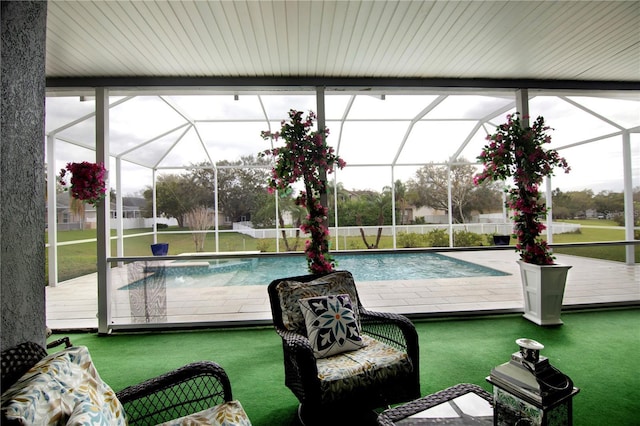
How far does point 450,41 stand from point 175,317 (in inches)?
164

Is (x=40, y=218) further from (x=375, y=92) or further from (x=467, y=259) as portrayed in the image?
(x=467, y=259)

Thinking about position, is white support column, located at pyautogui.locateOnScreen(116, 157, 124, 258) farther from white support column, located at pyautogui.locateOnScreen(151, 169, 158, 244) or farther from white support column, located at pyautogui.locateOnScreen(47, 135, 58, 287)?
white support column, located at pyautogui.locateOnScreen(47, 135, 58, 287)

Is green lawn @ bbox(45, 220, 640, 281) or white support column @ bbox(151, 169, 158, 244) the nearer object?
green lawn @ bbox(45, 220, 640, 281)

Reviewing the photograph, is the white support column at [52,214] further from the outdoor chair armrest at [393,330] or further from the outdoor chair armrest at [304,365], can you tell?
the outdoor chair armrest at [393,330]

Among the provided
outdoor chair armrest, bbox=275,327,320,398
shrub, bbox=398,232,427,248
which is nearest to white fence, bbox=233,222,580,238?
shrub, bbox=398,232,427,248

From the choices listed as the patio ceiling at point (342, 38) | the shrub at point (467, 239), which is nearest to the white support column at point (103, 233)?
the patio ceiling at point (342, 38)

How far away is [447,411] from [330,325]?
2.80ft

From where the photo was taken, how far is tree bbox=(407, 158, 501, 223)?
9.26 m

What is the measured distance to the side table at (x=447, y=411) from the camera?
139 centimetres

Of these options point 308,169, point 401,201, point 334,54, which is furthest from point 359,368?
point 401,201

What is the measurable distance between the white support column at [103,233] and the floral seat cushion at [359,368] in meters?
2.94

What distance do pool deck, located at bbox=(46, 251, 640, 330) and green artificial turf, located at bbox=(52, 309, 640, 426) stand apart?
0.58 feet

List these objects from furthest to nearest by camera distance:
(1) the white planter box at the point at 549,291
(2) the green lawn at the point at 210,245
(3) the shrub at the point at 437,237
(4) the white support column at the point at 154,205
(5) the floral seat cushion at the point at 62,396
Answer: (3) the shrub at the point at 437,237, (4) the white support column at the point at 154,205, (2) the green lawn at the point at 210,245, (1) the white planter box at the point at 549,291, (5) the floral seat cushion at the point at 62,396

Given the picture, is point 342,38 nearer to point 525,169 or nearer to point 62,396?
point 525,169
